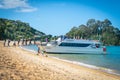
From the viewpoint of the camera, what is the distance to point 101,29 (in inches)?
5935

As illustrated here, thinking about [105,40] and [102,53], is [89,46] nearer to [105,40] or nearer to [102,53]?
[102,53]

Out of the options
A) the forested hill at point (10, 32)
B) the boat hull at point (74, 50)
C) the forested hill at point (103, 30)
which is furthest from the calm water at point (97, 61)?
the forested hill at point (103, 30)

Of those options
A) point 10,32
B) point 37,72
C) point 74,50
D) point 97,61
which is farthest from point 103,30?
point 37,72

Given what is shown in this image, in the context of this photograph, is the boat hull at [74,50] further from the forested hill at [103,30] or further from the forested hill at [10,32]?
the forested hill at [103,30]

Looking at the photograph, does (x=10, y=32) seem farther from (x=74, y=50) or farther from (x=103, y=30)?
(x=74, y=50)

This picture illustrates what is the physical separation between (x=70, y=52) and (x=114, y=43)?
119 metres

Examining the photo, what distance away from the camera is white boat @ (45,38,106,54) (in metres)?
43.0

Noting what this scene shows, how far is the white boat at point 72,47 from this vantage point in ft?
141

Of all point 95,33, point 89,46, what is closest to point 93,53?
point 89,46

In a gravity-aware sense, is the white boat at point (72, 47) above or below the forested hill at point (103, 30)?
below

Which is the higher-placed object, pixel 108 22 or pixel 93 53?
pixel 108 22

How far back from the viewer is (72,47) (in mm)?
45281

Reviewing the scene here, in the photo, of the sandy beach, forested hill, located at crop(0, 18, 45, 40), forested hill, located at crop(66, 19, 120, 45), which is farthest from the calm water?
forested hill, located at crop(66, 19, 120, 45)

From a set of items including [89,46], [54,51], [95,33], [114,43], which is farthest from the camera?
[114,43]
